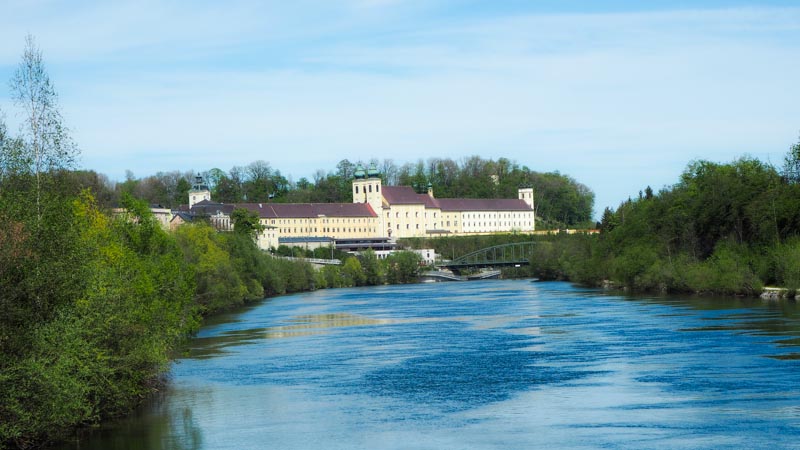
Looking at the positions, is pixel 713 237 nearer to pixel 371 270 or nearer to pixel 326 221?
pixel 371 270

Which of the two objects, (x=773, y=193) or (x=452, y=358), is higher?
(x=773, y=193)

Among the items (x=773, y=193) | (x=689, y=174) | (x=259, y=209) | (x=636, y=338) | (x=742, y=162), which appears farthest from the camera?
(x=259, y=209)

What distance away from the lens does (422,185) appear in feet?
623

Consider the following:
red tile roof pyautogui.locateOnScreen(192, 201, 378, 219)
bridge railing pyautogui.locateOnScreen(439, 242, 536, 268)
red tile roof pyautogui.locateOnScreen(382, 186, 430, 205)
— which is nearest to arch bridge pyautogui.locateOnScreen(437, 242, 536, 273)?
bridge railing pyautogui.locateOnScreen(439, 242, 536, 268)

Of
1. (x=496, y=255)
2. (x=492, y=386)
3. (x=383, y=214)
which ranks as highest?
(x=383, y=214)

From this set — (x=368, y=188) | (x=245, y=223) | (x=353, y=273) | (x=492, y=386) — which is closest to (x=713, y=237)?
(x=492, y=386)

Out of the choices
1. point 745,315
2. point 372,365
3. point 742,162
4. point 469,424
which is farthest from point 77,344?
point 742,162

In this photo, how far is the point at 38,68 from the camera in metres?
24.4

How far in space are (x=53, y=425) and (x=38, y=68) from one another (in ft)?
26.4

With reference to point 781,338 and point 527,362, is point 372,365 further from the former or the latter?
point 781,338

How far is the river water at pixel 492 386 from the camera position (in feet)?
76.7

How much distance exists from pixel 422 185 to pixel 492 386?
6309 inches

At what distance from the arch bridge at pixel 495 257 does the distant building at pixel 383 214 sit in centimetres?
2111

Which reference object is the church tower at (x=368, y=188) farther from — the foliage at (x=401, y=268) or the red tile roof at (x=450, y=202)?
the foliage at (x=401, y=268)
